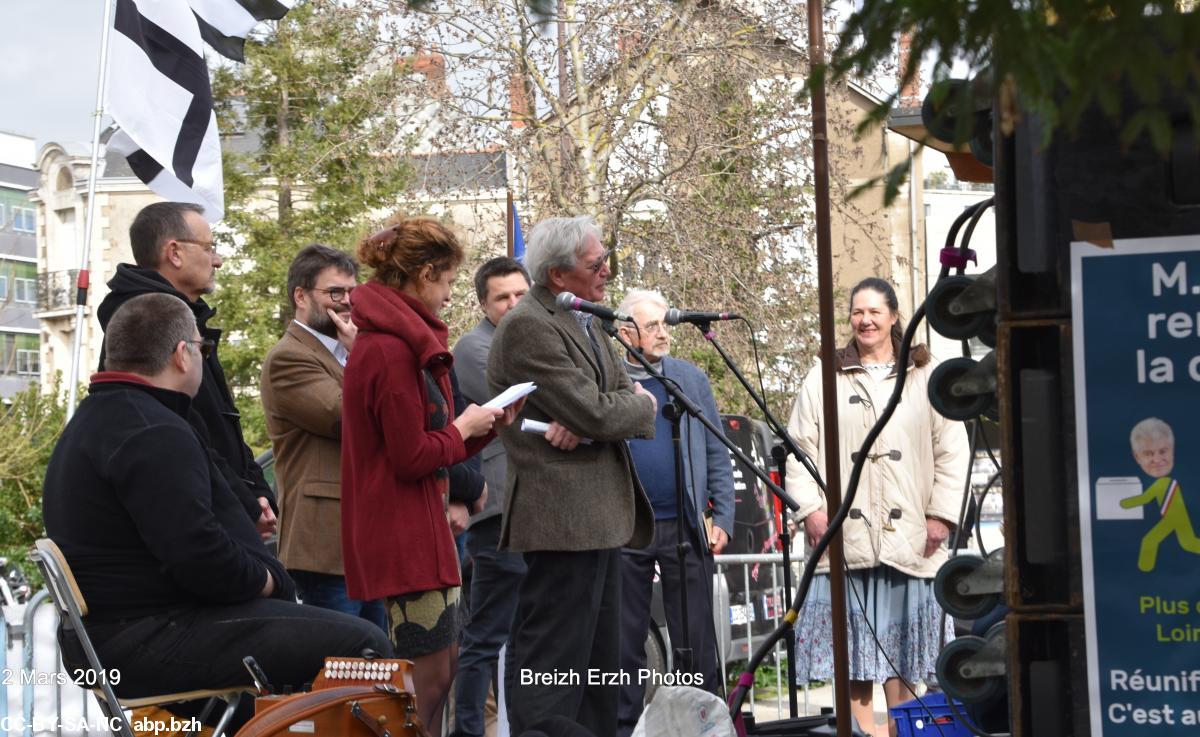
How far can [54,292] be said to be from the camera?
6106 centimetres

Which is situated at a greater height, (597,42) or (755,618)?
(597,42)

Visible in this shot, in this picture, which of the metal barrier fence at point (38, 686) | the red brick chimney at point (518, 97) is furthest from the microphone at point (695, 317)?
the red brick chimney at point (518, 97)

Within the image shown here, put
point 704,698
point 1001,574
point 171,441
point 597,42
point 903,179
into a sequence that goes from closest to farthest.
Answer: point 903,179
point 1001,574
point 704,698
point 171,441
point 597,42

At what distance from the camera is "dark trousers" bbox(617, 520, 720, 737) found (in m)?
6.29

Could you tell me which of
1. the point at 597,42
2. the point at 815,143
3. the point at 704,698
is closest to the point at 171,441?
the point at 704,698

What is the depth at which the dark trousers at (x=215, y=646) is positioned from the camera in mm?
4414

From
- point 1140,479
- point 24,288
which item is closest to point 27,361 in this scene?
point 24,288

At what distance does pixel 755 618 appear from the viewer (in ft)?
30.0

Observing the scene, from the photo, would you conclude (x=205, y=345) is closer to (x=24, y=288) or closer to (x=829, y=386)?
(x=829, y=386)

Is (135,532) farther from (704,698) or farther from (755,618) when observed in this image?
(755,618)

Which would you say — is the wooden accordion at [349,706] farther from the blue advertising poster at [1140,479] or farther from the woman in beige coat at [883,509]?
the blue advertising poster at [1140,479]

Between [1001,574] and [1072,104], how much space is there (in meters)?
1.12

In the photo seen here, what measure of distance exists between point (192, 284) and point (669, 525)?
232 centimetres

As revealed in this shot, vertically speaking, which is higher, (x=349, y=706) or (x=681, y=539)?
(x=681, y=539)
